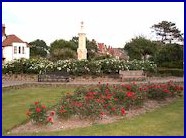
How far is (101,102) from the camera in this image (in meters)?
11.0

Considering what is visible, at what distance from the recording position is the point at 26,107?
40.0 feet

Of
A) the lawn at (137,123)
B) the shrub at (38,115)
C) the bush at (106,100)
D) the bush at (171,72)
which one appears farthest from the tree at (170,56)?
the shrub at (38,115)

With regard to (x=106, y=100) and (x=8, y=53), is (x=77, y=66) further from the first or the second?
(x=8, y=53)

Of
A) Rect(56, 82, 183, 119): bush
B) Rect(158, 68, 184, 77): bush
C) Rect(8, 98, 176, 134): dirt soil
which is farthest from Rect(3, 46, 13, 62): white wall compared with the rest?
Rect(8, 98, 176, 134): dirt soil

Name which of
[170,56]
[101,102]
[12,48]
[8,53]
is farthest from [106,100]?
[8,53]

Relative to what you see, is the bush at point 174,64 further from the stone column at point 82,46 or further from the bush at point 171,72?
the stone column at point 82,46

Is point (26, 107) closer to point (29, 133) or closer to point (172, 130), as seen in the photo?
point (29, 133)

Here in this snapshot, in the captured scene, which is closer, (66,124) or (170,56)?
(66,124)

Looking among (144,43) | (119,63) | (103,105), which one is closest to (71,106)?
(103,105)

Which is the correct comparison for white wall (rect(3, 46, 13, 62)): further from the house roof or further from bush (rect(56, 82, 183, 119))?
bush (rect(56, 82, 183, 119))

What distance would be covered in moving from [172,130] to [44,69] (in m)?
19.0

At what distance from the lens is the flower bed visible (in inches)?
390

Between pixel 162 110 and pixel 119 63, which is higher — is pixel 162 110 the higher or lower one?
the lower one

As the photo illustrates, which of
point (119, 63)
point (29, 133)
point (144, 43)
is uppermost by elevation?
point (144, 43)
